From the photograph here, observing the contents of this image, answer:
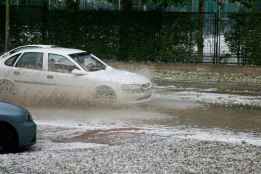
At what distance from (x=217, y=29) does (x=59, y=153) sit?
20119mm

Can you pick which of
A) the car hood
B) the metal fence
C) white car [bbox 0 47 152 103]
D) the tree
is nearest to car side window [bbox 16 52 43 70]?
white car [bbox 0 47 152 103]

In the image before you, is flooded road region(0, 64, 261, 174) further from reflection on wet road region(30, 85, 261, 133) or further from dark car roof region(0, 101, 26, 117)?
dark car roof region(0, 101, 26, 117)

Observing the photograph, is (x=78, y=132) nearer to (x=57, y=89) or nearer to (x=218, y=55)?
(x=57, y=89)

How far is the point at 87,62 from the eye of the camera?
58.5 feet

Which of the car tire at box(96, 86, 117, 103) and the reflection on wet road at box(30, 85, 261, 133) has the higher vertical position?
the car tire at box(96, 86, 117, 103)

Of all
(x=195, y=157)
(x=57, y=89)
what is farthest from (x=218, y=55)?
(x=195, y=157)

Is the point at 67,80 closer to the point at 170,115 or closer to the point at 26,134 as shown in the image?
the point at 170,115

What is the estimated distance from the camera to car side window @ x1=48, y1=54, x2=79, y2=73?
1734 centimetres

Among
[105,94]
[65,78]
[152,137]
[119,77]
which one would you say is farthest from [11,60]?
[152,137]

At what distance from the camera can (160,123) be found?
14609 millimetres

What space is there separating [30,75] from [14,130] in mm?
6340

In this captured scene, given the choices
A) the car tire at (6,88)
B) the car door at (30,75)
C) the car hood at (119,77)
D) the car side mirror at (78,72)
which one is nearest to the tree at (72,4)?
the car door at (30,75)

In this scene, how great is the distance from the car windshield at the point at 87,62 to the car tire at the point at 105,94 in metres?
0.79

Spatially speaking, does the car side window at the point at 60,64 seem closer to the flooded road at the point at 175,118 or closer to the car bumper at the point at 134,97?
the flooded road at the point at 175,118
